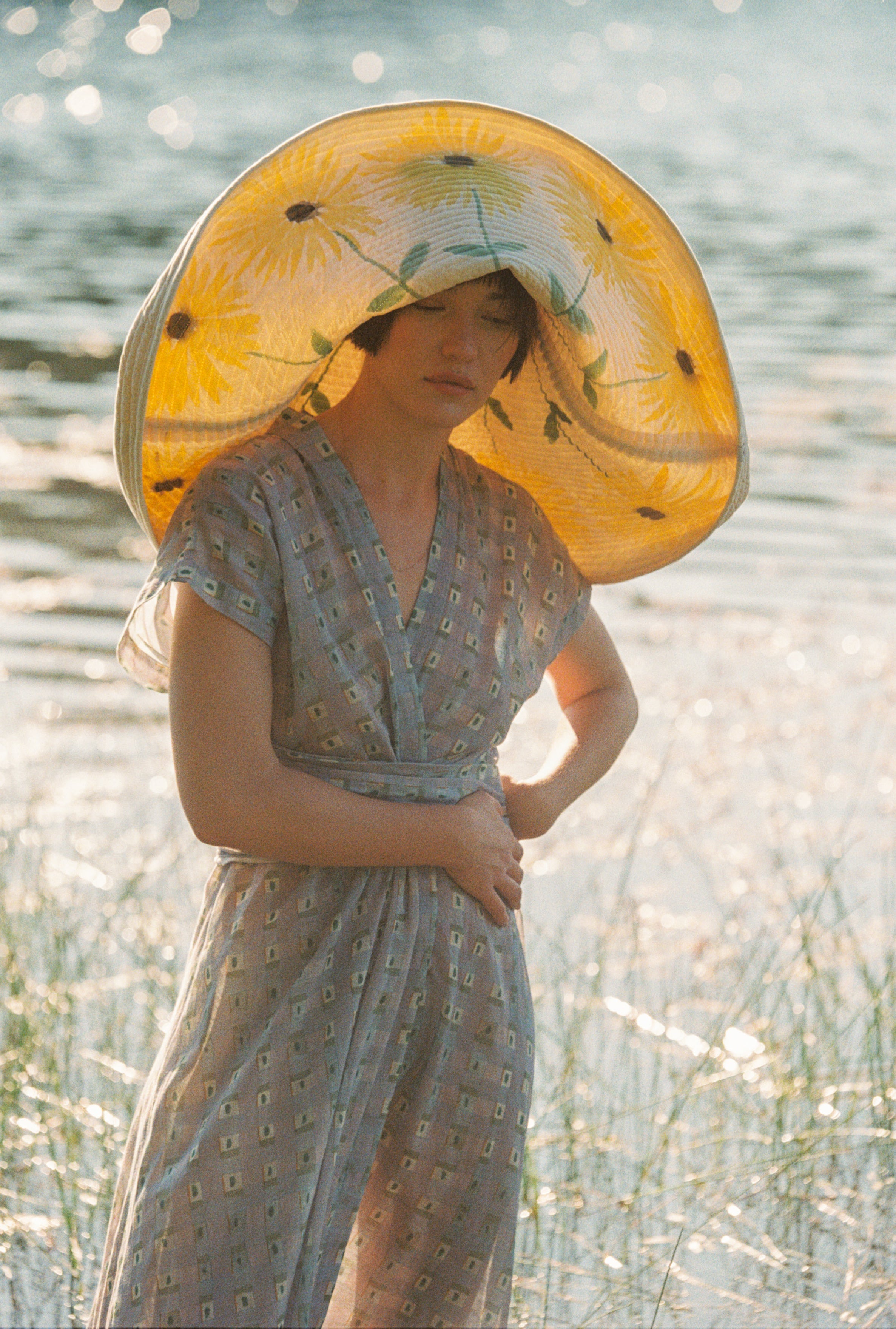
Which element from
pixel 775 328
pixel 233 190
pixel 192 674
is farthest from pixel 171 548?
pixel 775 328

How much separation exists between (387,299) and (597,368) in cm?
29

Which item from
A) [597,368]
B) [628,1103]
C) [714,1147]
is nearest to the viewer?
[597,368]

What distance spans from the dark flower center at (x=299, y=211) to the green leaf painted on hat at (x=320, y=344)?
0.11 m

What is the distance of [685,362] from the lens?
82.2 inches

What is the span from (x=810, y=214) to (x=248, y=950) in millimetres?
16822

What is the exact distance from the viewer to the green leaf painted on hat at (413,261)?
1.83 metres

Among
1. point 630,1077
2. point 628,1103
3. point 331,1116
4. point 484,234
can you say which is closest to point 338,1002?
point 331,1116

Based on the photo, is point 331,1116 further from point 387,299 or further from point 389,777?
point 387,299

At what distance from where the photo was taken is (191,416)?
6.28 ft

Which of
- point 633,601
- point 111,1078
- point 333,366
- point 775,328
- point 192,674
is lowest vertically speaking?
point 111,1078

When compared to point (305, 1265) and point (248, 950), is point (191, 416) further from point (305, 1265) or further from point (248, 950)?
point (305, 1265)

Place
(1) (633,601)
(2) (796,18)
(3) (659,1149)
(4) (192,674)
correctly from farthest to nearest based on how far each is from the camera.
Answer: (2) (796,18)
(1) (633,601)
(3) (659,1149)
(4) (192,674)

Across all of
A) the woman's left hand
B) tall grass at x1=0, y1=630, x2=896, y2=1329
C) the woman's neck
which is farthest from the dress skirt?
tall grass at x1=0, y1=630, x2=896, y2=1329

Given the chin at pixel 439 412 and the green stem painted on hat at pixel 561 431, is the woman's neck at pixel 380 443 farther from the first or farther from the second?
the green stem painted on hat at pixel 561 431
